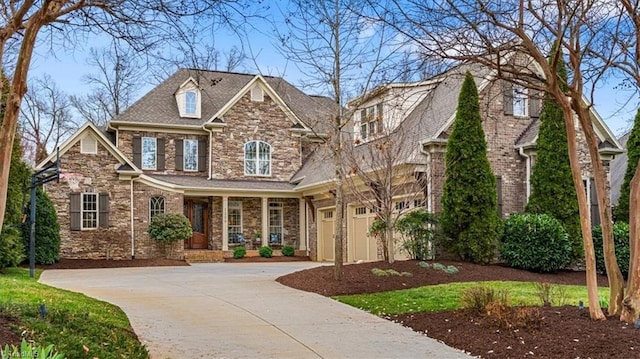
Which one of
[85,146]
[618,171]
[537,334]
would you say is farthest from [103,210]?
[618,171]

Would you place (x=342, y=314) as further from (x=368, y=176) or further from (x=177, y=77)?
(x=177, y=77)

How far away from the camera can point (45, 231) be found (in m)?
21.4

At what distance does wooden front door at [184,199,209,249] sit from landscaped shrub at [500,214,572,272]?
1412cm

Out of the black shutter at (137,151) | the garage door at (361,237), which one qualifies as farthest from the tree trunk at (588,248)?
the black shutter at (137,151)

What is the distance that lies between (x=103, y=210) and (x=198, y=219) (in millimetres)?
4738

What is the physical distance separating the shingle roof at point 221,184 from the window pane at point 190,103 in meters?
2.88

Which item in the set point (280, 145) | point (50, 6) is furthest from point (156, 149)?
point (50, 6)

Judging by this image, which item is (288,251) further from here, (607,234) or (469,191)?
(607,234)

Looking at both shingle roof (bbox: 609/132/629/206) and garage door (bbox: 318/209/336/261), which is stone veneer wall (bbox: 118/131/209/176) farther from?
shingle roof (bbox: 609/132/629/206)

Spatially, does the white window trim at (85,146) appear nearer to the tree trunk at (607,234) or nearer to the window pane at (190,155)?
the window pane at (190,155)

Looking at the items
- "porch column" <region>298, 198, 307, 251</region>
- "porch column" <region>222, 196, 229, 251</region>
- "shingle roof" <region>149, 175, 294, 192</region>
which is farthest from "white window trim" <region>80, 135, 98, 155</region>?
"porch column" <region>298, 198, 307, 251</region>

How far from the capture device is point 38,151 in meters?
38.2

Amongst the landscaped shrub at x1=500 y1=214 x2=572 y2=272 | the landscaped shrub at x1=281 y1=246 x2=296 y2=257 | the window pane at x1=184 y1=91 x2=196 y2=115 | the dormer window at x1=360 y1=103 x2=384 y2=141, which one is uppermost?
the window pane at x1=184 y1=91 x2=196 y2=115

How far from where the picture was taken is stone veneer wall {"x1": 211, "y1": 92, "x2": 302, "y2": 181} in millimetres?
27406
